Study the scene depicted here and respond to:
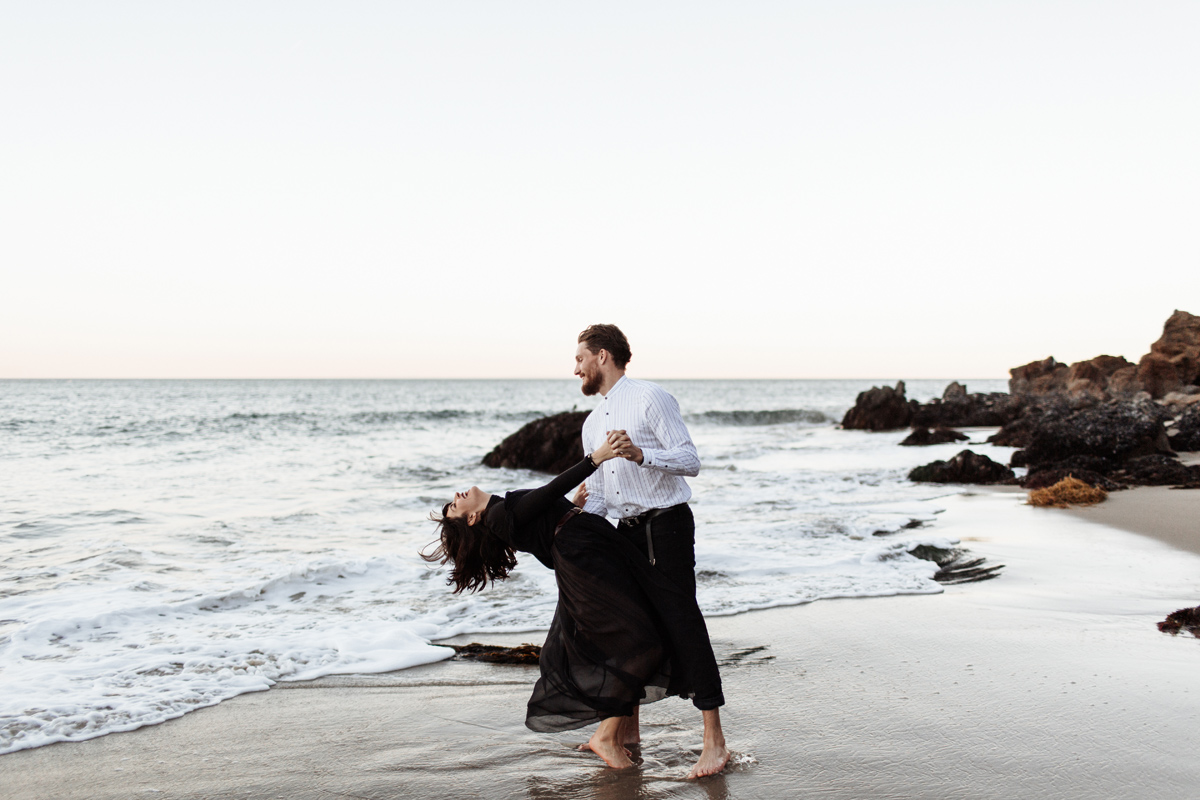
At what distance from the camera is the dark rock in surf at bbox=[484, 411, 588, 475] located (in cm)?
1889

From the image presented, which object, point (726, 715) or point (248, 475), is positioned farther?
point (248, 475)

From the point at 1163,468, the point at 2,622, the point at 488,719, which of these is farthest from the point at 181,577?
the point at 1163,468

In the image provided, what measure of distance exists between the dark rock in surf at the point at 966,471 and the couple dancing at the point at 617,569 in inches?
478

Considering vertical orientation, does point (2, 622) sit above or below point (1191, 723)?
below

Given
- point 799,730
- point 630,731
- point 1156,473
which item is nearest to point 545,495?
point 630,731

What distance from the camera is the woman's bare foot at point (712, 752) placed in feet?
11.4

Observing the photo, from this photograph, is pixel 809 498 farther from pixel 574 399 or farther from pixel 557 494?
pixel 574 399

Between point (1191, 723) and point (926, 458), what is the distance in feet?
54.0

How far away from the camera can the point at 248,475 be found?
16.6 m

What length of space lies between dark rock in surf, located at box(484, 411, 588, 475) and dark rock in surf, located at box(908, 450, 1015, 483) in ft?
25.3

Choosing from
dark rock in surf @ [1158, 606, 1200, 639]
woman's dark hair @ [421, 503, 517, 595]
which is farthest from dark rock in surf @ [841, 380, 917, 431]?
woman's dark hair @ [421, 503, 517, 595]

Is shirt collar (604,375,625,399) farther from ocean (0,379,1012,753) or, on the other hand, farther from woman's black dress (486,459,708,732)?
ocean (0,379,1012,753)

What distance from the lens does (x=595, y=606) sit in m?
3.55

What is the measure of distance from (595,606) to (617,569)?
19 centimetres
